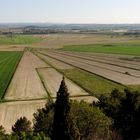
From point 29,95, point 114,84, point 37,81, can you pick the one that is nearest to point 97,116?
point 29,95

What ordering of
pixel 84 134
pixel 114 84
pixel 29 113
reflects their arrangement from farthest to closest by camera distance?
1. pixel 114 84
2. pixel 29 113
3. pixel 84 134

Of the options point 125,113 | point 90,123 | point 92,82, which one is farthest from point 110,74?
point 90,123

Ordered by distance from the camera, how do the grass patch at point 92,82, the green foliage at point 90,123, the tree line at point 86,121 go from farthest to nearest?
the grass patch at point 92,82, the green foliage at point 90,123, the tree line at point 86,121

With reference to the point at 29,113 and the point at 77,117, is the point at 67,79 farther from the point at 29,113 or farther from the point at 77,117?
the point at 77,117

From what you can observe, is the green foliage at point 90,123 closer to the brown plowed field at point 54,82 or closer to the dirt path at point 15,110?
the dirt path at point 15,110

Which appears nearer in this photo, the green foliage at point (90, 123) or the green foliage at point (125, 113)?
the green foliage at point (90, 123)

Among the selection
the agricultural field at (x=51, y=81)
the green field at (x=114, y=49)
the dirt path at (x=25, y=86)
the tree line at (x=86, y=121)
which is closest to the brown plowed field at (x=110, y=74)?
the agricultural field at (x=51, y=81)

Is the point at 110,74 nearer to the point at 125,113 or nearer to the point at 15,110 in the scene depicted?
the point at 15,110
